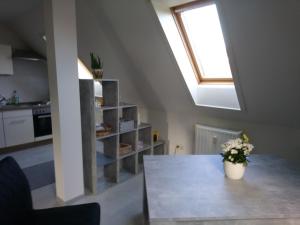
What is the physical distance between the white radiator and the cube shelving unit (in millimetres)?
780

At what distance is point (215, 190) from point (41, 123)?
423cm

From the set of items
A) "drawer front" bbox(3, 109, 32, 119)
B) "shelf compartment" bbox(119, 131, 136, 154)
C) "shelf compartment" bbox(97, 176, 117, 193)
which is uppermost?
"drawer front" bbox(3, 109, 32, 119)

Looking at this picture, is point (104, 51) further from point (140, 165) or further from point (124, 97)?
point (140, 165)

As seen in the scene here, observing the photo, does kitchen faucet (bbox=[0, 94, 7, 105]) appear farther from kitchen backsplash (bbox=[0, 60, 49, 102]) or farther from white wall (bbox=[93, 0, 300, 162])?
white wall (bbox=[93, 0, 300, 162])

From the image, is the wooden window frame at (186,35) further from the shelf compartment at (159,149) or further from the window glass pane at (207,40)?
the shelf compartment at (159,149)

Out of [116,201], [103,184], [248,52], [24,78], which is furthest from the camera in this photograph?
[24,78]

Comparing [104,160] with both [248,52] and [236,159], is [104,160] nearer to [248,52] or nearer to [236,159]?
[236,159]

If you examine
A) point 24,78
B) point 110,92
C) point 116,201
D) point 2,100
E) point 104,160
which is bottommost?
point 116,201

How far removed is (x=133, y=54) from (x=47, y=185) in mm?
2214

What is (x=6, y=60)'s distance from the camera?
4316 millimetres

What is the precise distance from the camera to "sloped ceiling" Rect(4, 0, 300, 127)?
1.69 meters

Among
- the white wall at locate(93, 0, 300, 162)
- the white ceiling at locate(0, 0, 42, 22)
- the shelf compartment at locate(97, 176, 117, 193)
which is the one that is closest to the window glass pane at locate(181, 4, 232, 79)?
the white wall at locate(93, 0, 300, 162)

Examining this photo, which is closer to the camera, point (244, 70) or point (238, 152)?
point (238, 152)

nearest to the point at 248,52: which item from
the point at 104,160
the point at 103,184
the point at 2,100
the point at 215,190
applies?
the point at 215,190
